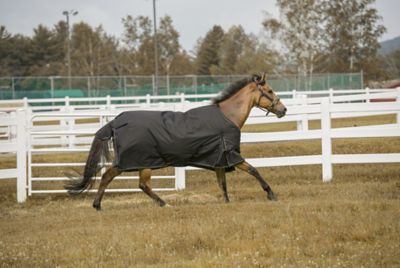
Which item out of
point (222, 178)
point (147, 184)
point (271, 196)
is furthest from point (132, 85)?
point (271, 196)

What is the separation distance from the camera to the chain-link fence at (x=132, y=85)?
155 ft

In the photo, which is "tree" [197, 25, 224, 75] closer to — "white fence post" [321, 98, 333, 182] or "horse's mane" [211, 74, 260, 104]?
"white fence post" [321, 98, 333, 182]

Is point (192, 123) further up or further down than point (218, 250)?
further up

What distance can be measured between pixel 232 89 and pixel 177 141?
147cm

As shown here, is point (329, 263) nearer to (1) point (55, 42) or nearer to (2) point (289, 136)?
(2) point (289, 136)

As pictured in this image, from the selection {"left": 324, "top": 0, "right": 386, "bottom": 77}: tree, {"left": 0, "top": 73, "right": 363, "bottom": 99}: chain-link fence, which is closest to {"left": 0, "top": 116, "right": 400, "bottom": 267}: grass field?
{"left": 0, "top": 73, "right": 363, "bottom": 99}: chain-link fence

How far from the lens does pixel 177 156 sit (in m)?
11.8

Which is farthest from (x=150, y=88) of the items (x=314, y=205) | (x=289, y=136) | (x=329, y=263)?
(x=329, y=263)

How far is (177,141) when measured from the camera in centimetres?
1170

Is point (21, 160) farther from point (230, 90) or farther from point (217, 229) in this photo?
point (217, 229)

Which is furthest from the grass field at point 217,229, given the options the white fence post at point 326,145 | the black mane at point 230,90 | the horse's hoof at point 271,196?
the black mane at point 230,90

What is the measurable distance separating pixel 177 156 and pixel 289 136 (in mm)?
3849

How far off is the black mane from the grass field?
1762 millimetres

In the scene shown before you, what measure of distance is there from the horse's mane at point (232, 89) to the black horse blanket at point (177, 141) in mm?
506
